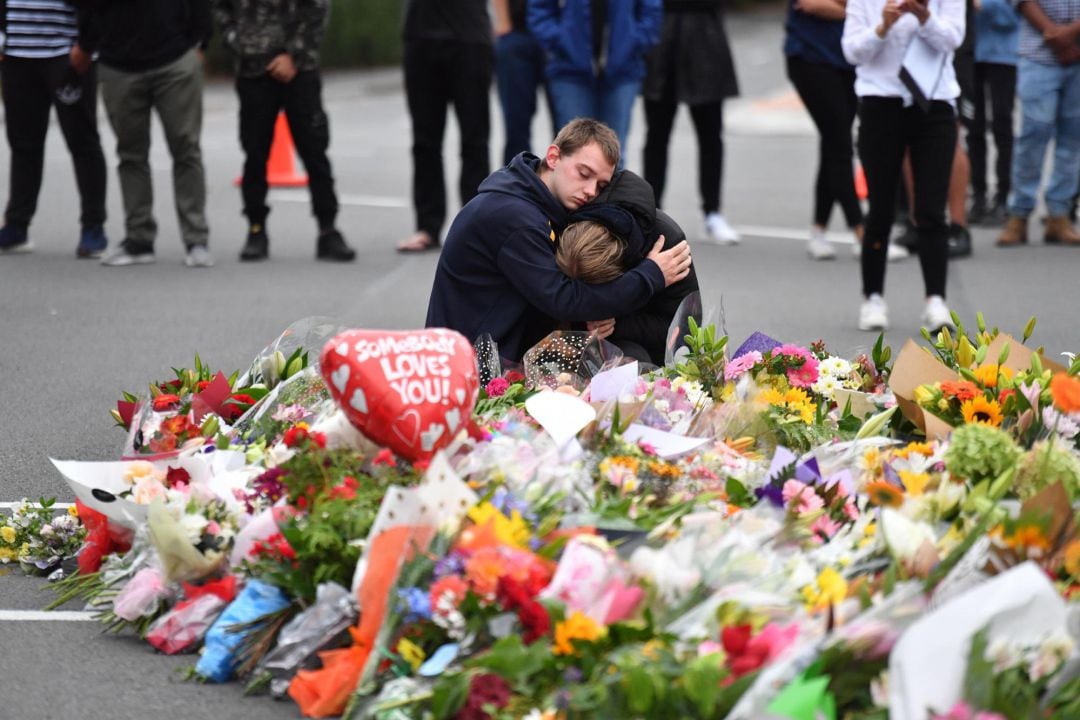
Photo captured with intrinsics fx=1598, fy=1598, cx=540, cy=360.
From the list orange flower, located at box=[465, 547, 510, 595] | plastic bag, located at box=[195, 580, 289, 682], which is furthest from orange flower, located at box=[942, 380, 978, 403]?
plastic bag, located at box=[195, 580, 289, 682]

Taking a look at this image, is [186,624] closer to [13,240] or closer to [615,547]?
[615,547]

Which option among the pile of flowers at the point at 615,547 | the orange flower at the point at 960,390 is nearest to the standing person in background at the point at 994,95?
the pile of flowers at the point at 615,547

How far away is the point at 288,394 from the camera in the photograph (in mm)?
4559

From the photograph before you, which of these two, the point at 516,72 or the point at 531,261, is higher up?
the point at 531,261

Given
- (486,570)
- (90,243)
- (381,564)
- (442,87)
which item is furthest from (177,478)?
(442,87)

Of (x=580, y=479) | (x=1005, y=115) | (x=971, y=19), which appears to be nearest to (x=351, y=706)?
(x=580, y=479)

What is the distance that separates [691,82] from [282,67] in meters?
2.43

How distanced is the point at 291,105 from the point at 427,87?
84 centimetres

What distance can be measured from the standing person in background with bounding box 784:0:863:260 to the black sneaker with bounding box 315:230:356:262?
110 inches

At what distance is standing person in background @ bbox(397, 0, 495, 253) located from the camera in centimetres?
933

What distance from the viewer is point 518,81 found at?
993 centimetres

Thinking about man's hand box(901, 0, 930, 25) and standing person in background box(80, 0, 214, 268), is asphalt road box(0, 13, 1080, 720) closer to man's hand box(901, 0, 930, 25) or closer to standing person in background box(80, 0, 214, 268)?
standing person in background box(80, 0, 214, 268)

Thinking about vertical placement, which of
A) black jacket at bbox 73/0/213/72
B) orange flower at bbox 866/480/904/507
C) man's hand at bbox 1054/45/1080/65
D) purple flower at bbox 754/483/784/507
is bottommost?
purple flower at bbox 754/483/784/507

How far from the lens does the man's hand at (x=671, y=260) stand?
525 cm
